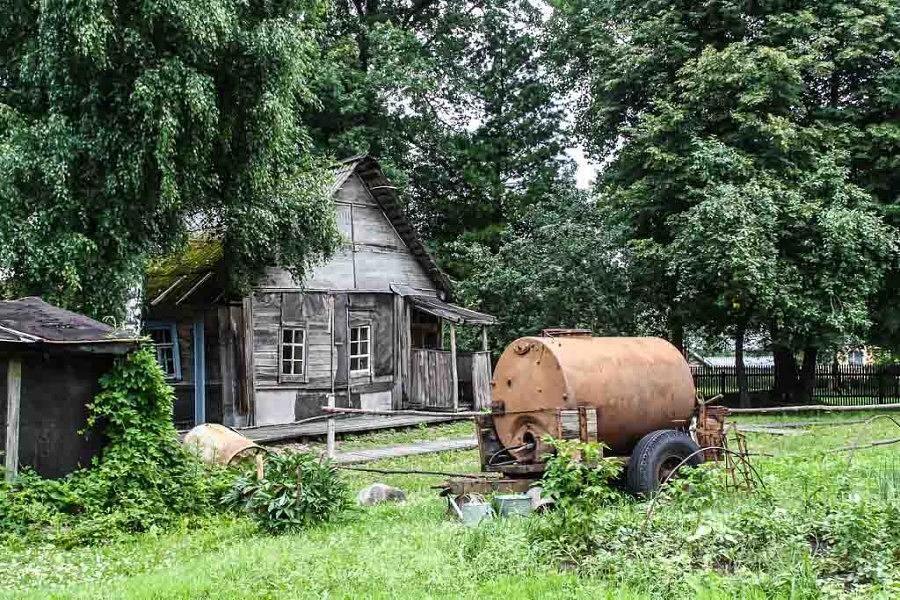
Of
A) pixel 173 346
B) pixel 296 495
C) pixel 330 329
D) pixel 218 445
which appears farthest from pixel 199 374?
pixel 296 495

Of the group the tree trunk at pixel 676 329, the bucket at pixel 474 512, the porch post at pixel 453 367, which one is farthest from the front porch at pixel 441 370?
the bucket at pixel 474 512

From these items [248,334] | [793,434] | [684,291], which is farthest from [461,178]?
[793,434]

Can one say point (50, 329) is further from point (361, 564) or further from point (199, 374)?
point (199, 374)

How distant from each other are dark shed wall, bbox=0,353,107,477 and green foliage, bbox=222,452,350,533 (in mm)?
2328

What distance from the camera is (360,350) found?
2177 cm

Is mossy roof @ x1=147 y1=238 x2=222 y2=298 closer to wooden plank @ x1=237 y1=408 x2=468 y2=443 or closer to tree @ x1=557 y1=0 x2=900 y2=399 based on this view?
wooden plank @ x1=237 y1=408 x2=468 y2=443

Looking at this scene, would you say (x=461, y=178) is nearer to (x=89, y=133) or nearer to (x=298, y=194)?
(x=298, y=194)

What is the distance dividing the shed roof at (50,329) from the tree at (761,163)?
14362 mm

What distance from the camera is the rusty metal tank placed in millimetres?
10031

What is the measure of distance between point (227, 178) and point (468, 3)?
21.8 metres

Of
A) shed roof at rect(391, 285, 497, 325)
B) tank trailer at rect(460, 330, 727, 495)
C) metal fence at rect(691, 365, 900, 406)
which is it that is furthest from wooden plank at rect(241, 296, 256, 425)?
metal fence at rect(691, 365, 900, 406)

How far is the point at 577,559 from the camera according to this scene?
6.52 meters

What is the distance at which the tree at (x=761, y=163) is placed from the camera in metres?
21.0

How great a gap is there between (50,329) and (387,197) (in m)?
12.4
